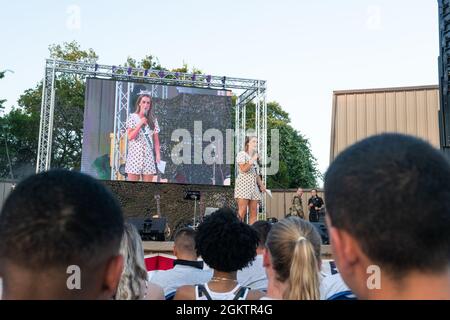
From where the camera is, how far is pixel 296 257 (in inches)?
91.8

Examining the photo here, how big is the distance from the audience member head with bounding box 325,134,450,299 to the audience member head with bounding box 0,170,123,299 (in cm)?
55

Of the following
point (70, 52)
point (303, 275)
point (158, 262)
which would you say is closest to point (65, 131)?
point (70, 52)

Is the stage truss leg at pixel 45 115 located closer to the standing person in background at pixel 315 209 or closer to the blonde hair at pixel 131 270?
the standing person in background at pixel 315 209

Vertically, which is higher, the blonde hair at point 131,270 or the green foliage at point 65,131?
the green foliage at point 65,131

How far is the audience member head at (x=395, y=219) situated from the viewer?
39.3 inches

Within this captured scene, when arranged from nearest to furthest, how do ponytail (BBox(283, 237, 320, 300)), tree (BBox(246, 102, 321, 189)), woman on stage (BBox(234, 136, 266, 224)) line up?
ponytail (BBox(283, 237, 320, 300)) < woman on stage (BBox(234, 136, 266, 224)) < tree (BBox(246, 102, 321, 189))

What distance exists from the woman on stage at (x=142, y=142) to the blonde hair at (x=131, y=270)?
11.1 metres

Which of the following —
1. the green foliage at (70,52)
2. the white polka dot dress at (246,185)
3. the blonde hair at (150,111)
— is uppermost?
the green foliage at (70,52)

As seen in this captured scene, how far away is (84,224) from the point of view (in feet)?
3.51

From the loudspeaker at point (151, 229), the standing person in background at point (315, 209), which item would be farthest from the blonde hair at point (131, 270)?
the standing person in background at point (315, 209)

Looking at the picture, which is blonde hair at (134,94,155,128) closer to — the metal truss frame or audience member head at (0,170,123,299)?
the metal truss frame

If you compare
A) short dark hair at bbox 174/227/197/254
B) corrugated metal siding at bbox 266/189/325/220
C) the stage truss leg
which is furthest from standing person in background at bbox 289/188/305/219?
short dark hair at bbox 174/227/197/254

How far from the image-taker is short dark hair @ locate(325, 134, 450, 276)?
998 millimetres

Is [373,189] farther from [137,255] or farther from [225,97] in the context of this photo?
[225,97]
